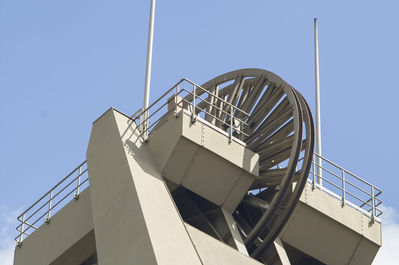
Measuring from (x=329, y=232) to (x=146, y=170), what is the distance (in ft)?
16.8

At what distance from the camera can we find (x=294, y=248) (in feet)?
75.9

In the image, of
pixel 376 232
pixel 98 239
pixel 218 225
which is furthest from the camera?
pixel 376 232

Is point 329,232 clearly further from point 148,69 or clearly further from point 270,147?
point 148,69

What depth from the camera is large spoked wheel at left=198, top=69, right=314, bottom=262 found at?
21.9 meters

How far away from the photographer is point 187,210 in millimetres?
23031

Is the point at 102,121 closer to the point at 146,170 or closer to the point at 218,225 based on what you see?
the point at 146,170

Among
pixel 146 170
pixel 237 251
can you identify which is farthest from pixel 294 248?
pixel 146 170

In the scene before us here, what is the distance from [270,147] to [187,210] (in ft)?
8.67

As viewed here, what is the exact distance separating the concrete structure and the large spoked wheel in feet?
0.19

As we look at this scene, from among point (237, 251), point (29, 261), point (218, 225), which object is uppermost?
point (29, 261)

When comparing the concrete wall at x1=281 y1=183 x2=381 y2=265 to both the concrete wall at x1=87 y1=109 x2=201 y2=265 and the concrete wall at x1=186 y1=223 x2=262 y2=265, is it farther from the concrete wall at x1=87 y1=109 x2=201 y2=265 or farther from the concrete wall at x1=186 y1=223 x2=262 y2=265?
the concrete wall at x1=87 y1=109 x2=201 y2=265

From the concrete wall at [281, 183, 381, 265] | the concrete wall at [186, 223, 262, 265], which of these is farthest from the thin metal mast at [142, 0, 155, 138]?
the concrete wall at [281, 183, 381, 265]

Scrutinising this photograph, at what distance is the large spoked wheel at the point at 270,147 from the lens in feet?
71.8

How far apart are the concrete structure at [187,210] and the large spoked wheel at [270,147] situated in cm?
6
